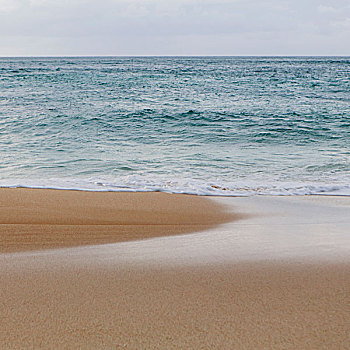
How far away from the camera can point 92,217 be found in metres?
3.97

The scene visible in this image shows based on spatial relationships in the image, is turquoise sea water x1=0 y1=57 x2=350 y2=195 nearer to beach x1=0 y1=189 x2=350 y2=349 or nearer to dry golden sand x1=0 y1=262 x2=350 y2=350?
beach x1=0 y1=189 x2=350 y2=349

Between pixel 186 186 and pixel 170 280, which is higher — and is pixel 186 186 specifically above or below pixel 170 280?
below

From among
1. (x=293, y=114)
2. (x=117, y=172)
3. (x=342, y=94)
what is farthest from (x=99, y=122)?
(x=342, y=94)

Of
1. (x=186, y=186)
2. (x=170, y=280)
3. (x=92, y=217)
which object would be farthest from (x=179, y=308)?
(x=186, y=186)

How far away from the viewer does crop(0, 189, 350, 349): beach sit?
5.84 ft

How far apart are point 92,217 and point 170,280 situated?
1824mm

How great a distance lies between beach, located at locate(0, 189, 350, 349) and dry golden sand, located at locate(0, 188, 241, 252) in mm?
19

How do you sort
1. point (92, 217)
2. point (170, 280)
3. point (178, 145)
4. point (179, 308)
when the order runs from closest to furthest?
point (179, 308), point (170, 280), point (92, 217), point (178, 145)

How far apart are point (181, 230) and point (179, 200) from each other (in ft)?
4.52

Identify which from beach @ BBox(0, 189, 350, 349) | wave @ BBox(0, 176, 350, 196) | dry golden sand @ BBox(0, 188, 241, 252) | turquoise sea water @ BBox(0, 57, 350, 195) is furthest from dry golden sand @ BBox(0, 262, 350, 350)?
turquoise sea water @ BBox(0, 57, 350, 195)

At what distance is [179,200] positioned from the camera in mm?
4980

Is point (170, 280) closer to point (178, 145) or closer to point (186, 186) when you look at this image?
point (186, 186)

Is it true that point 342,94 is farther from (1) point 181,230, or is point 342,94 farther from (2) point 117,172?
(1) point 181,230

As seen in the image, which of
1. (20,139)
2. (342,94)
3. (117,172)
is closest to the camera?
(117,172)
